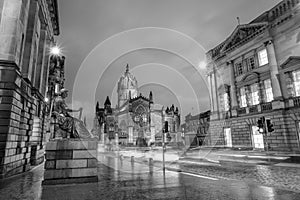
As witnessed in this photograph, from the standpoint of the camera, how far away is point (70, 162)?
324 inches

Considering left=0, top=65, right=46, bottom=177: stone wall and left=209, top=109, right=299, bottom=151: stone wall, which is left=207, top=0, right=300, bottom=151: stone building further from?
left=0, top=65, right=46, bottom=177: stone wall

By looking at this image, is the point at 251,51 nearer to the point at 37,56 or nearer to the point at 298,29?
the point at 298,29

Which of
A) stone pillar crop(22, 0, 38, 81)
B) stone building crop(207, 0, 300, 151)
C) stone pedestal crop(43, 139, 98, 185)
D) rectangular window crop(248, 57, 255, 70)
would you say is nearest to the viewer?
stone pedestal crop(43, 139, 98, 185)

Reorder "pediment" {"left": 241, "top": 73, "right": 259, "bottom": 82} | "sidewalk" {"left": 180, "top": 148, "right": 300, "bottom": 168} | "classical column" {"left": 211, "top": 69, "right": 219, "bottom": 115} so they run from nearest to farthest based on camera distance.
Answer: "sidewalk" {"left": 180, "top": 148, "right": 300, "bottom": 168}, "pediment" {"left": 241, "top": 73, "right": 259, "bottom": 82}, "classical column" {"left": 211, "top": 69, "right": 219, "bottom": 115}

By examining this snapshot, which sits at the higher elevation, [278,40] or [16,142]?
[278,40]

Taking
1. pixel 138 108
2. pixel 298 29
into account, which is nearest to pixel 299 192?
pixel 298 29

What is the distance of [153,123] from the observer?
7750 cm

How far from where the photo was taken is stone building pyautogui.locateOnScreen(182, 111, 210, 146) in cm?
3663

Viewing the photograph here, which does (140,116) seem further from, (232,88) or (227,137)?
(232,88)

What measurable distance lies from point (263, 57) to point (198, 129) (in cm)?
3523

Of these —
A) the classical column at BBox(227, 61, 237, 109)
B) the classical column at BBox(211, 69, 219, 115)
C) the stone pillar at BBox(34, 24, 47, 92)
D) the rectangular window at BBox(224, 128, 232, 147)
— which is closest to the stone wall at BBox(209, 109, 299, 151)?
the rectangular window at BBox(224, 128, 232, 147)

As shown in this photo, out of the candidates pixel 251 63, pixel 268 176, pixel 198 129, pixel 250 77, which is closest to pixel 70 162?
pixel 268 176

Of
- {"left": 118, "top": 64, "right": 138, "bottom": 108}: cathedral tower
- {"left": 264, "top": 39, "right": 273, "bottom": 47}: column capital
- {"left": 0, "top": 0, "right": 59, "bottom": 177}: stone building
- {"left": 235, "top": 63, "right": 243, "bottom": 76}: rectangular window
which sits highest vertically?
{"left": 118, "top": 64, "right": 138, "bottom": 108}: cathedral tower

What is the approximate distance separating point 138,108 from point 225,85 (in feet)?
169
